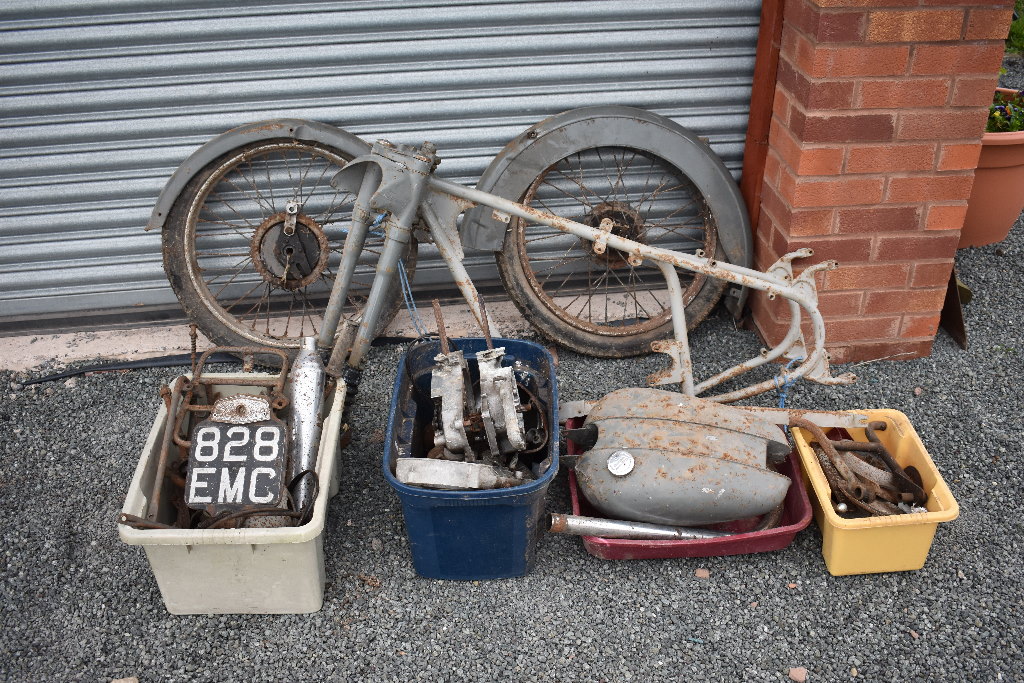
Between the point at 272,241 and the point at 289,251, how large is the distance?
10 cm

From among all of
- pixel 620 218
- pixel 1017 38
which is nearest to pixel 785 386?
pixel 620 218

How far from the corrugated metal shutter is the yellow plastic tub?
5.60ft

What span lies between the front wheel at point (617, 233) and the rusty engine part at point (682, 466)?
0.97m

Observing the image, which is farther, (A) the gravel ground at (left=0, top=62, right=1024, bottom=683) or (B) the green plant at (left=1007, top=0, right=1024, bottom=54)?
(B) the green plant at (left=1007, top=0, right=1024, bottom=54)

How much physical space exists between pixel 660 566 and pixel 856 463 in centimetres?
75

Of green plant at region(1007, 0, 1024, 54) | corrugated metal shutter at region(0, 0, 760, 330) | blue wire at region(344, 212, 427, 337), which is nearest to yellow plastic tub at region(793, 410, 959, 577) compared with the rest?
blue wire at region(344, 212, 427, 337)

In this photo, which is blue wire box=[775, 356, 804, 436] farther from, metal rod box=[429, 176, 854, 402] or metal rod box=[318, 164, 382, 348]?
metal rod box=[318, 164, 382, 348]

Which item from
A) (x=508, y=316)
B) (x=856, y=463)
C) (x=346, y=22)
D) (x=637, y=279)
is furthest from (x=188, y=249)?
(x=856, y=463)

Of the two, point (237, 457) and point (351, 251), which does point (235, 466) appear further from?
point (351, 251)

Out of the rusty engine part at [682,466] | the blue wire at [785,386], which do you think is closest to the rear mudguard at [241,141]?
the rusty engine part at [682,466]

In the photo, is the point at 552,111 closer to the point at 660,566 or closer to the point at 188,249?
the point at 188,249

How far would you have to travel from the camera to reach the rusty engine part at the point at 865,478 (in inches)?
112

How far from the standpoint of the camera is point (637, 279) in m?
4.20

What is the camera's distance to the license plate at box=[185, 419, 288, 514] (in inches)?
109
